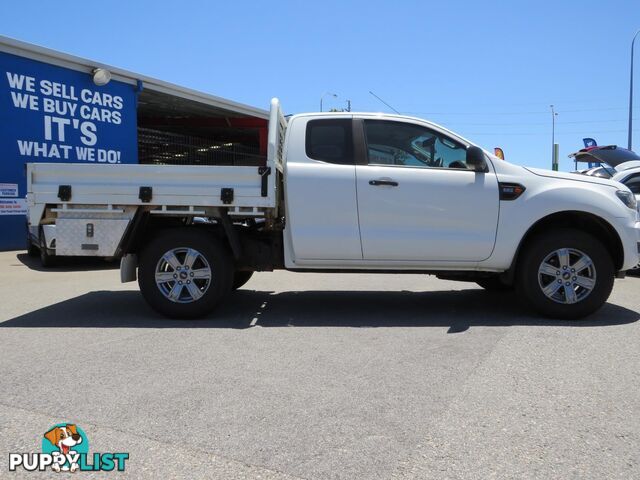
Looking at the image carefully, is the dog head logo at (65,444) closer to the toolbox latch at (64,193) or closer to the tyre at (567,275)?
the toolbox latch at (64,193)

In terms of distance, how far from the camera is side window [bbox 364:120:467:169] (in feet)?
19.1

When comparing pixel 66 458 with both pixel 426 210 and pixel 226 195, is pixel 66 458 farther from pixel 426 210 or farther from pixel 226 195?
pixel 426 210

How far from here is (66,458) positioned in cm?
278

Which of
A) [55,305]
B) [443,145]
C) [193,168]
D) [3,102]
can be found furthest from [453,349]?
[3,102]

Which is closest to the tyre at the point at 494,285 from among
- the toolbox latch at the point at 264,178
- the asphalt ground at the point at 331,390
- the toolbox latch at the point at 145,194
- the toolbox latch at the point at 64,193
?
the asphalt ground at the point at 331,390

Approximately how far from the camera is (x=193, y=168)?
5.57m

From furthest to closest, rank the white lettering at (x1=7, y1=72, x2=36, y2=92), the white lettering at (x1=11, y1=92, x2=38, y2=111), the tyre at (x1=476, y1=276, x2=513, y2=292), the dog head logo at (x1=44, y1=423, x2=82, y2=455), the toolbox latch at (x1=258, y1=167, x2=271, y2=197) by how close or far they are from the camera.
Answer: the white lettering at (x1=11, y1=92, x2=38, y2=111)
the white lettering at (x1=7, y1=72, x2=36, y2=92)
the tyre at (x1=476, y1=276, x2=513, y2=292)
the toolbox latch at (x1=258, y1=167, x2=271, y2=197)
the dog head logo at (x1=44, y1=423, x2=82, y2=455)

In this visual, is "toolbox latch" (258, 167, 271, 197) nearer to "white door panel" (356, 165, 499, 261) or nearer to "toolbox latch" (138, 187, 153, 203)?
"white door panel" (356, 165, 499, 261)

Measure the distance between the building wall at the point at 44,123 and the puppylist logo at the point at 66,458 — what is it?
1186cm

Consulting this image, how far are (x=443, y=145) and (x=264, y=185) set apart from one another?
1923 millimetres

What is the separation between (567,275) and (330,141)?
9.15 feet

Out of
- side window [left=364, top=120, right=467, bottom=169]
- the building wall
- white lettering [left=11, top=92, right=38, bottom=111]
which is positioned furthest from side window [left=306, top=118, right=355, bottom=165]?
white lettering [left=11, top=92, right=38, bottom=111]

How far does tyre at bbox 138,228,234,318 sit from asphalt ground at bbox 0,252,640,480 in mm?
212

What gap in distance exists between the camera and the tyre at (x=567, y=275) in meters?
5.69
